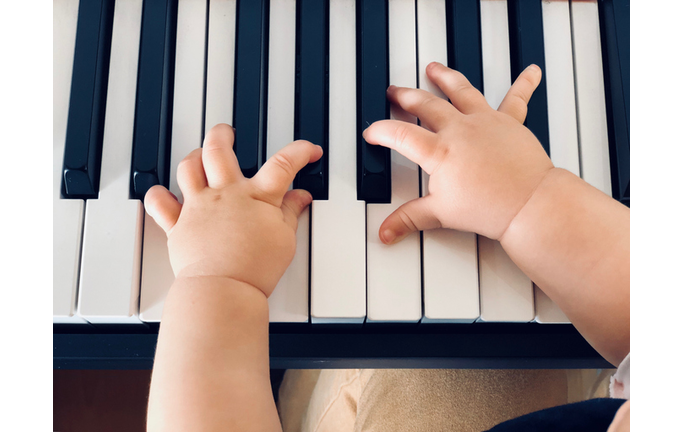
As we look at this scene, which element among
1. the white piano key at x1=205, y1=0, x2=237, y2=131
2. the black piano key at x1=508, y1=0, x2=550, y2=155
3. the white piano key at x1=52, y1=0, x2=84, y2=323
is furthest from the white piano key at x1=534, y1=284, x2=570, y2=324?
the white piano key at x1=52, y1=0, x2=84, y2=323

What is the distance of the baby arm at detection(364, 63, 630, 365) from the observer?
586 millimetres

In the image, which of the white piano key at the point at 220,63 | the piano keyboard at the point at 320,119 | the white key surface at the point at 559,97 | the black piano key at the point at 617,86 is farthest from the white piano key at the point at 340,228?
the black piano key at the point at 617,86

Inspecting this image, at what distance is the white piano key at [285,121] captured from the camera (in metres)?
0.62

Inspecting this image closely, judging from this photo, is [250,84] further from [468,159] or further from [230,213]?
[468,159]

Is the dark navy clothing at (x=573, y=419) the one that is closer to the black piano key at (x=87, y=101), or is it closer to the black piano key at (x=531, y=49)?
the black piano key at (x=531, y=49)

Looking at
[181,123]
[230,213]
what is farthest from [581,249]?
[181,123]

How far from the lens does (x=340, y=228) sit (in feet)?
2.06

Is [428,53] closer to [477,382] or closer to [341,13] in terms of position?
[341,13]

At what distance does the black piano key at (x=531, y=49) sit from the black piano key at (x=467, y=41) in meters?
0.05

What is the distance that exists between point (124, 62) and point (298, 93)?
9.5 inches

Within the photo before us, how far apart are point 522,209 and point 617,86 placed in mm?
241

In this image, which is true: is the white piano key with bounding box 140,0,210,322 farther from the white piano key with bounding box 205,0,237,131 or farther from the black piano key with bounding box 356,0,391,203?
the black piano key with bounding box 356,0,391,203

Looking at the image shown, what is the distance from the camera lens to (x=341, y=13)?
686 millimetres

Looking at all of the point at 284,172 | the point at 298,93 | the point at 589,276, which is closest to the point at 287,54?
the point at 298,93
